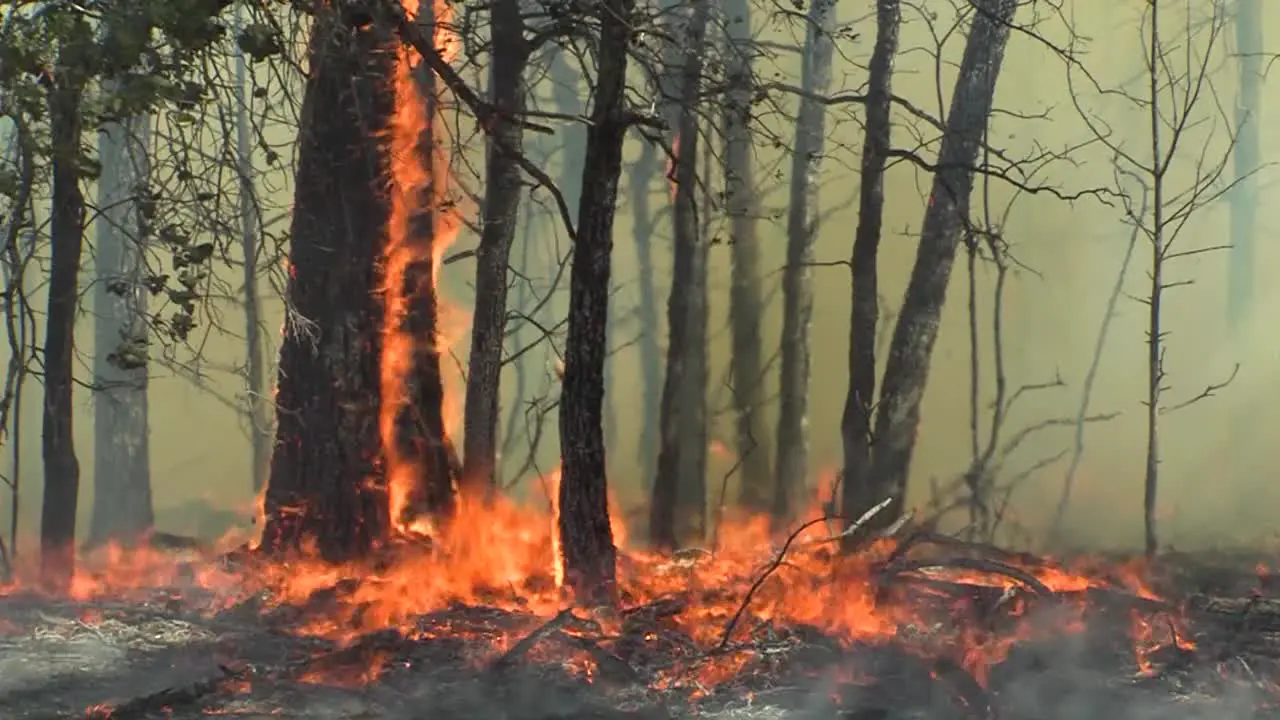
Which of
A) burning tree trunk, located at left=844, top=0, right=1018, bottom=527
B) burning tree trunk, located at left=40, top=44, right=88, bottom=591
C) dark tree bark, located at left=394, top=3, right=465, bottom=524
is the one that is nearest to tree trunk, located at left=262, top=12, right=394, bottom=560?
dark tree bark, located at left=394, top=3, right=465, bottom=524

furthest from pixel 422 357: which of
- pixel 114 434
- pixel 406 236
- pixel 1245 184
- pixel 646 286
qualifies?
pixel 1245 184

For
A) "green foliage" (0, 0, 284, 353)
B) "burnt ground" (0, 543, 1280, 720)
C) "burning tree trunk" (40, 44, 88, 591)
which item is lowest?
"burnt ground" (0, 543, 1280, 720)

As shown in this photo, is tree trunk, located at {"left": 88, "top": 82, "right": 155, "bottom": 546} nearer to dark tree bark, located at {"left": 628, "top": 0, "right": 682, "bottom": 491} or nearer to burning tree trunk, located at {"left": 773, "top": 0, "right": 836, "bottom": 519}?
dark tree bark, located at {"left": 628, "top": 0, "right": 682, "bottom": 491}

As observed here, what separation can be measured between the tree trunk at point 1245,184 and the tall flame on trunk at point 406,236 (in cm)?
730

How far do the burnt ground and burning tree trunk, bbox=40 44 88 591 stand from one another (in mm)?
1260

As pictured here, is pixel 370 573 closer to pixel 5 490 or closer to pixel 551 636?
→ pixel 551 636

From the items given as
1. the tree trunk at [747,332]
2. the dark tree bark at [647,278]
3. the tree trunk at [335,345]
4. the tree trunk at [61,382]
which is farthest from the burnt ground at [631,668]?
the dark tree bark at [647,278]

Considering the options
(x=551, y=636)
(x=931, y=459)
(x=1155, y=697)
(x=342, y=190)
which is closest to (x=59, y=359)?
(x=342, y=190)

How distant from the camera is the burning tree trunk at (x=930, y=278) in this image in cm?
827

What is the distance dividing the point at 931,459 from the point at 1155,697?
5399 mm

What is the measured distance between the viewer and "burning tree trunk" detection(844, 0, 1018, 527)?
326 inches

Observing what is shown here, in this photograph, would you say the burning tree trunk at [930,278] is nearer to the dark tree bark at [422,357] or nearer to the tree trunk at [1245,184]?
the dark tree bark at [422,357]

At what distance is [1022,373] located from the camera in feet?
35.7

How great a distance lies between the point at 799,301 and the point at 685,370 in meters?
1.43
